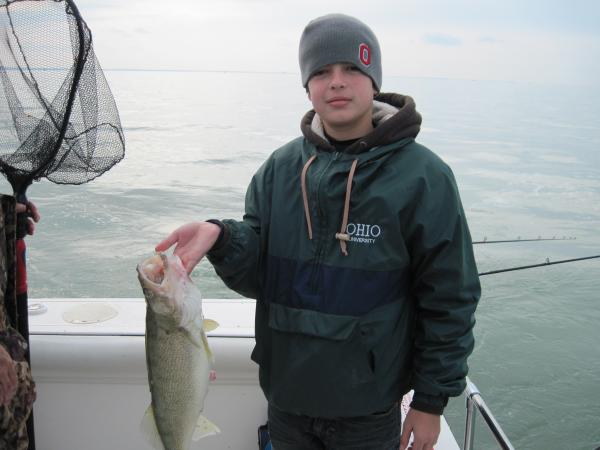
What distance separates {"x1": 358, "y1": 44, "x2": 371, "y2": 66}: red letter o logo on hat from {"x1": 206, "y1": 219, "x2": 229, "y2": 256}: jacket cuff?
2.60 ft

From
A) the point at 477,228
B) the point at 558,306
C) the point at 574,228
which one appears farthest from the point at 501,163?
the point at 558,306

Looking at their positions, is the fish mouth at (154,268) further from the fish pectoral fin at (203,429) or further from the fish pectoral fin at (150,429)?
the fish pectoral fin at (203,429)

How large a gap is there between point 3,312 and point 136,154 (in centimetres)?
1680

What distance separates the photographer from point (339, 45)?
205cm

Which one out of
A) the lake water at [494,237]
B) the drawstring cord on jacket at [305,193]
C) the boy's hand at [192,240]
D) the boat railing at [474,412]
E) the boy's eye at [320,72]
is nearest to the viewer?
the boy's hand at [192,240]

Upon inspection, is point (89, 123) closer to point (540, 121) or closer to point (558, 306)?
point (558, 306)

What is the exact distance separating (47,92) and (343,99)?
59.0 inches

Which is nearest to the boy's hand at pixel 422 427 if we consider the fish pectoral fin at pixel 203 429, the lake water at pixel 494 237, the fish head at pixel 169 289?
the fish pectoral fin at pixel 203 429

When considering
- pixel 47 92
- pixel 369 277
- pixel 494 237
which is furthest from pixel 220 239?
pixel 494 237

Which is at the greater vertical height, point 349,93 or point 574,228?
point 349,93

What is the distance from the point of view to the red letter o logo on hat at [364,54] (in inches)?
81.8

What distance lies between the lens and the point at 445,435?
2992mm

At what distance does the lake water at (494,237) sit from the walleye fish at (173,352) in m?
4.15

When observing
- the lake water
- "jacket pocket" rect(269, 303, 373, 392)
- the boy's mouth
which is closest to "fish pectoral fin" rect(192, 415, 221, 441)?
"jacket pocket" rect(269, 303, 373, 392)
